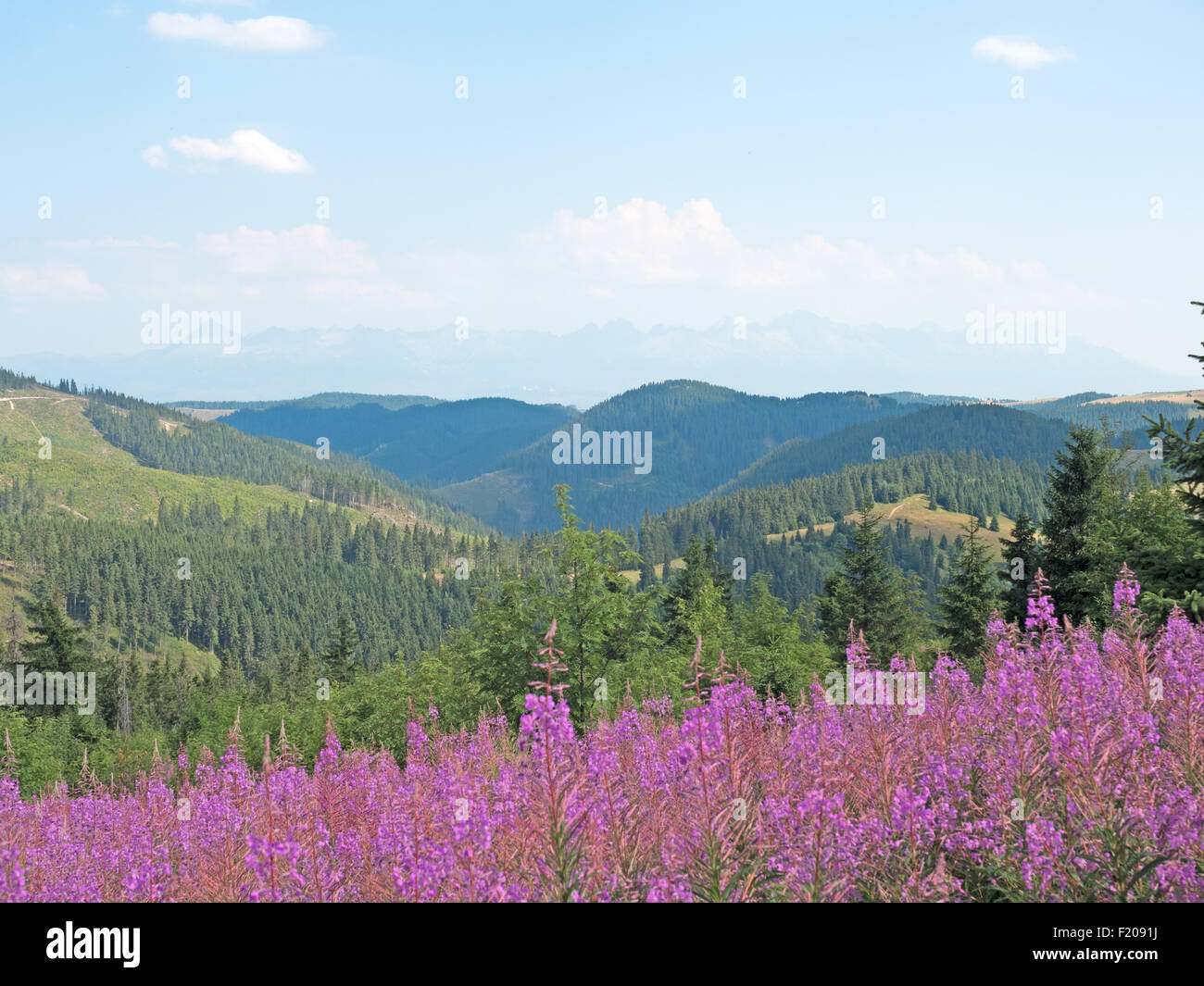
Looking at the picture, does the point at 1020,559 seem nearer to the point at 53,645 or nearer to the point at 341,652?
the point at 341,652

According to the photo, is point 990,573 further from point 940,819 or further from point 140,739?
point 140,739

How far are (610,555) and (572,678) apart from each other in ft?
11.4

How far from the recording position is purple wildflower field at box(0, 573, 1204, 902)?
4523 millimetres

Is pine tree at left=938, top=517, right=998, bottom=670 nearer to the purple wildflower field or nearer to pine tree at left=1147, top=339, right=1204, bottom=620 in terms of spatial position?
pine tree at left=1147, top=339, right=1204, bottom=620

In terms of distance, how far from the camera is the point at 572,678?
68.5ft

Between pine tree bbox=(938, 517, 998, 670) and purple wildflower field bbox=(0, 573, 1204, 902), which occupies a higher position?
purple wildflower field bbox=(0, 573, 1204, 902)

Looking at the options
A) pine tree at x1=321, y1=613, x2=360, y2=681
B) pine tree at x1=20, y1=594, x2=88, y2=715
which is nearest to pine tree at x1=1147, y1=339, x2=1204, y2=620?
pine tree at x1=321, y1=613, x2=360, y2=681

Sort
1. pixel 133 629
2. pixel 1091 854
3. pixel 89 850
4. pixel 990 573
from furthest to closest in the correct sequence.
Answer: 1. pixel 133 629
2. pixel 990 573
3. pixel 89 850
4. pixel 1091 854

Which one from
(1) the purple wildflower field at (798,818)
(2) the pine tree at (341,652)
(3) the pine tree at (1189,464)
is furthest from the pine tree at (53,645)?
(3) the pine tree at (1189,464)

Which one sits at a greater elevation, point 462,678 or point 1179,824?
point 1179,824

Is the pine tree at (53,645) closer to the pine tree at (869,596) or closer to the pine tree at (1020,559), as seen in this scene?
the pine tree at (869,596)

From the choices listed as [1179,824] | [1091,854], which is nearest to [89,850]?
[1091,854]

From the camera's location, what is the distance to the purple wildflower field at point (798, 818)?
452 cm
